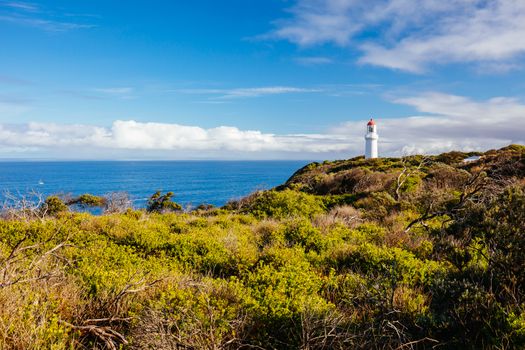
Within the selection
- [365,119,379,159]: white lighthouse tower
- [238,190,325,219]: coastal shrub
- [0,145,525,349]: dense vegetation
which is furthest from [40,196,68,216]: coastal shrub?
[365,119,379,159]: white lighthouse tower

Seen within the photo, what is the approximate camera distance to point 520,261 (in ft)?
14.2

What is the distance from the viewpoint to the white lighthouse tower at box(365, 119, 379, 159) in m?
49.8

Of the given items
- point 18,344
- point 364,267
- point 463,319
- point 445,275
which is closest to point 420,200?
point 364,267

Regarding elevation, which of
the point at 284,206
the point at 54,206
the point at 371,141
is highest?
the point at 371,141

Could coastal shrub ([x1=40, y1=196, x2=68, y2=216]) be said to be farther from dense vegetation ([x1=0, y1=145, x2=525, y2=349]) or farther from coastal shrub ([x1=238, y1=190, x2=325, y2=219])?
dense vegetation ([x1=0, y1=145, x2=525, y2=349])

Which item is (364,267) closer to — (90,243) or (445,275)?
(445,275)

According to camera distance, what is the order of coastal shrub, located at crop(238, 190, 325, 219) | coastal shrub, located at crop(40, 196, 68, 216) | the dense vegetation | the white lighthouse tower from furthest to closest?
the white lighthouse tower < coastal shrub, located at crop(40, 196, 68, 216) < coastal shrub, located at crop(238, 190, 325, 219) < the dense vegetation

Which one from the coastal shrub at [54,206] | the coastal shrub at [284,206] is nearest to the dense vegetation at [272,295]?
the coastal shrub at [284,206]

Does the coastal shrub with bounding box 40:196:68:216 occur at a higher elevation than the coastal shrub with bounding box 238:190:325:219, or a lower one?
lower

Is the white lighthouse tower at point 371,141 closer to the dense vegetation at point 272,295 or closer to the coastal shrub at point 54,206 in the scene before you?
the coastal shrub at point 54,206

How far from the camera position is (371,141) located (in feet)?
164

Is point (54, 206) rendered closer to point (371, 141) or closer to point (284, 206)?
point (284, 206)

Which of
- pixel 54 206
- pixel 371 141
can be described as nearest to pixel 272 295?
pixel 54 206

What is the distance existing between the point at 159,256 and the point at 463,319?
19.3ft
